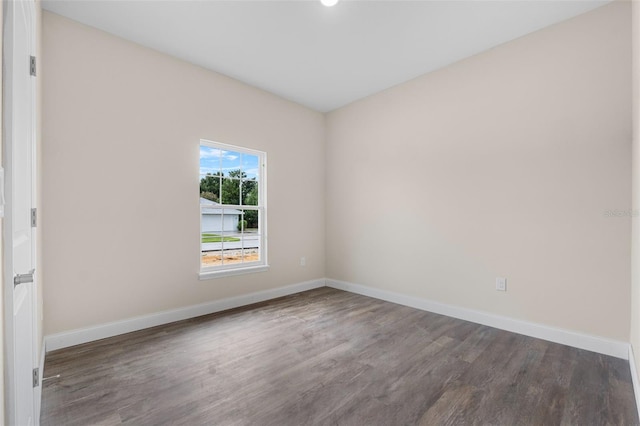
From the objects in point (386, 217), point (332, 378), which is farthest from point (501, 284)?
point (332, 378)

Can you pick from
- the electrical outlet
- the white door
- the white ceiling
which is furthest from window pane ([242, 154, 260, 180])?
the electrical outlet

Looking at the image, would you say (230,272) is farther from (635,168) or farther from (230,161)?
(635,168)

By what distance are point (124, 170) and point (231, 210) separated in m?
1.25

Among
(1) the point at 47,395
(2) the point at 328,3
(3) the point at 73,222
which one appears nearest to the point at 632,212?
(2) the point at 328,3

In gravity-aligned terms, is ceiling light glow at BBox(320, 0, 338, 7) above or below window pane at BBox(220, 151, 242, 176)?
above

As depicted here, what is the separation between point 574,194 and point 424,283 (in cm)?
171

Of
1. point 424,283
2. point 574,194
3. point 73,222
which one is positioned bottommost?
point 424,283

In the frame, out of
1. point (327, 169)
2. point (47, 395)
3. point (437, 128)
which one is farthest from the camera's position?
point (327, 169)

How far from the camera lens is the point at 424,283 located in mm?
3557

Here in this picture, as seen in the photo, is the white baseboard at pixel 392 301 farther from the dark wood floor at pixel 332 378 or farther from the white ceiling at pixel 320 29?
the white ceiling at pixel 320 29

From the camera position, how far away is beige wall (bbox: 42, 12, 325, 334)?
250 centimetres

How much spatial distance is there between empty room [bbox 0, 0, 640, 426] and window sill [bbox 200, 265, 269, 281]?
22 mm

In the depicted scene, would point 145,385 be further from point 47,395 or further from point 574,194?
point 574,194

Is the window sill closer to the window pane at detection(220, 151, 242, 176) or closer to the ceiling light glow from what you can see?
the window pane at detection(220, 151, 242, 176)
